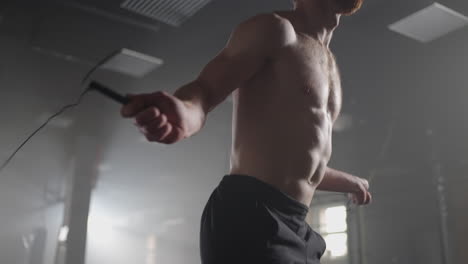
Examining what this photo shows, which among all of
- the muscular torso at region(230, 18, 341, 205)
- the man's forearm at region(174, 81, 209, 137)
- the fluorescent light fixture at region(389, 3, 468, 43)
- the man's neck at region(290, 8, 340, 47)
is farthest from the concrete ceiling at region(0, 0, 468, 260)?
the man's forearm at region(174, 81, 209, 137)

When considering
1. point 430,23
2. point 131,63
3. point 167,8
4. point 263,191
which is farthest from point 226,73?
point 131,63

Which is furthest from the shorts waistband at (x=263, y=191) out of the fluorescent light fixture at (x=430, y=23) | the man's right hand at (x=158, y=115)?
the fluorescent light fixture at (x=430, y=23)

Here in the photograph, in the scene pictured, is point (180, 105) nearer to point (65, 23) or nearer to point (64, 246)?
point (65, 23)

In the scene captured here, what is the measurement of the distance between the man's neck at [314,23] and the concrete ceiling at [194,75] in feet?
4.13

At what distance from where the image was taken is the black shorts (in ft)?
2.58

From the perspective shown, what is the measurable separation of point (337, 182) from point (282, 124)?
345 mm

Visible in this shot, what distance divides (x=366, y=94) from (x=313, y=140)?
90.1 inches

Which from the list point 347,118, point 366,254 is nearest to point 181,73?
point 347,118

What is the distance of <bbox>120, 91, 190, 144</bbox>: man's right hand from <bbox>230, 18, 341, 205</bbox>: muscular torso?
255 millimetres

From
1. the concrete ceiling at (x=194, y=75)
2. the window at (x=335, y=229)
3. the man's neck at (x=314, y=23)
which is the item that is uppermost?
the man's neck at (x=314, y=23)

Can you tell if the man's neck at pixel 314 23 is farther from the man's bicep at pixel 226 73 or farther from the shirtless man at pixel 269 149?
the man's bicep at pixel 226 73

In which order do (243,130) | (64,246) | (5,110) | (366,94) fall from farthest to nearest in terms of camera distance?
(64,246) < (5,110) < (366,94) < (243,130)

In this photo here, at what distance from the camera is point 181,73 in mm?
2936

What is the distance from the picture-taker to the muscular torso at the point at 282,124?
2.63 ft
